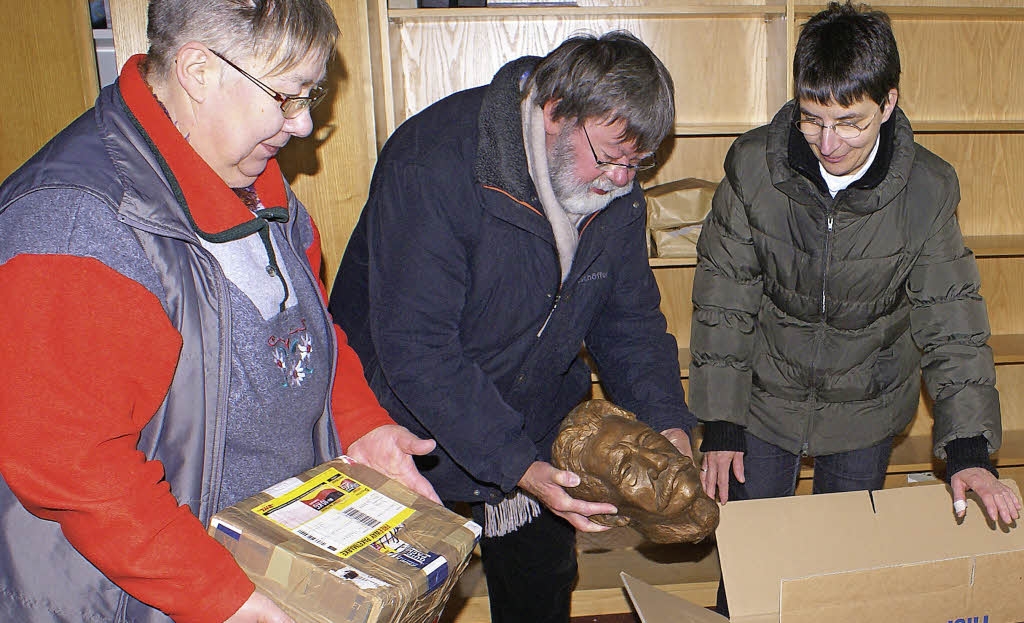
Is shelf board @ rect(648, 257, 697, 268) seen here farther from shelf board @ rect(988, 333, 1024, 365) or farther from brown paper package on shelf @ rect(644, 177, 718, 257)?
Answer: shelf board @ rect(988, 333, 1024, 365)

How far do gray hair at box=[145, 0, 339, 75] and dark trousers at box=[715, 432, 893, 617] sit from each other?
57.8 inches

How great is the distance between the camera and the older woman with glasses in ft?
2.95

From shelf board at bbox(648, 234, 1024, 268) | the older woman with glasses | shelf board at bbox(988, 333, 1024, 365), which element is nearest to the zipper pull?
the older woman with glasses

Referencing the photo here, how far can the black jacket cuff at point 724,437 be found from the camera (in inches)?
77.2

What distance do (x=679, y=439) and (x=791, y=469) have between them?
21.2 inches

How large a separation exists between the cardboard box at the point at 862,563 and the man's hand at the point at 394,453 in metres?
0.43

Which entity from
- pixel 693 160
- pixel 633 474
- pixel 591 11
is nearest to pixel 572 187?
pixel 633 474

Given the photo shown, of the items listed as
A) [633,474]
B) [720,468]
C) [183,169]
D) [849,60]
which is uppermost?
[849,60]

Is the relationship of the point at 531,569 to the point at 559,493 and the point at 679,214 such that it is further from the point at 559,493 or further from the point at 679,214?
the point at 679,214

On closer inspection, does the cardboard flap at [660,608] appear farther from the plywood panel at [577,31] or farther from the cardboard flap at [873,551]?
the plywood panel at [577,31]

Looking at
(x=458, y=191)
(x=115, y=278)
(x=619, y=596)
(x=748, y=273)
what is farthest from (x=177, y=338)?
(x=619, y=596)

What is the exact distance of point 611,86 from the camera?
141 centimetres

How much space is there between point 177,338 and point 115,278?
0.32 feet

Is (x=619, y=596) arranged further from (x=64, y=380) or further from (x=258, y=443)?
(x=64, y=380)
